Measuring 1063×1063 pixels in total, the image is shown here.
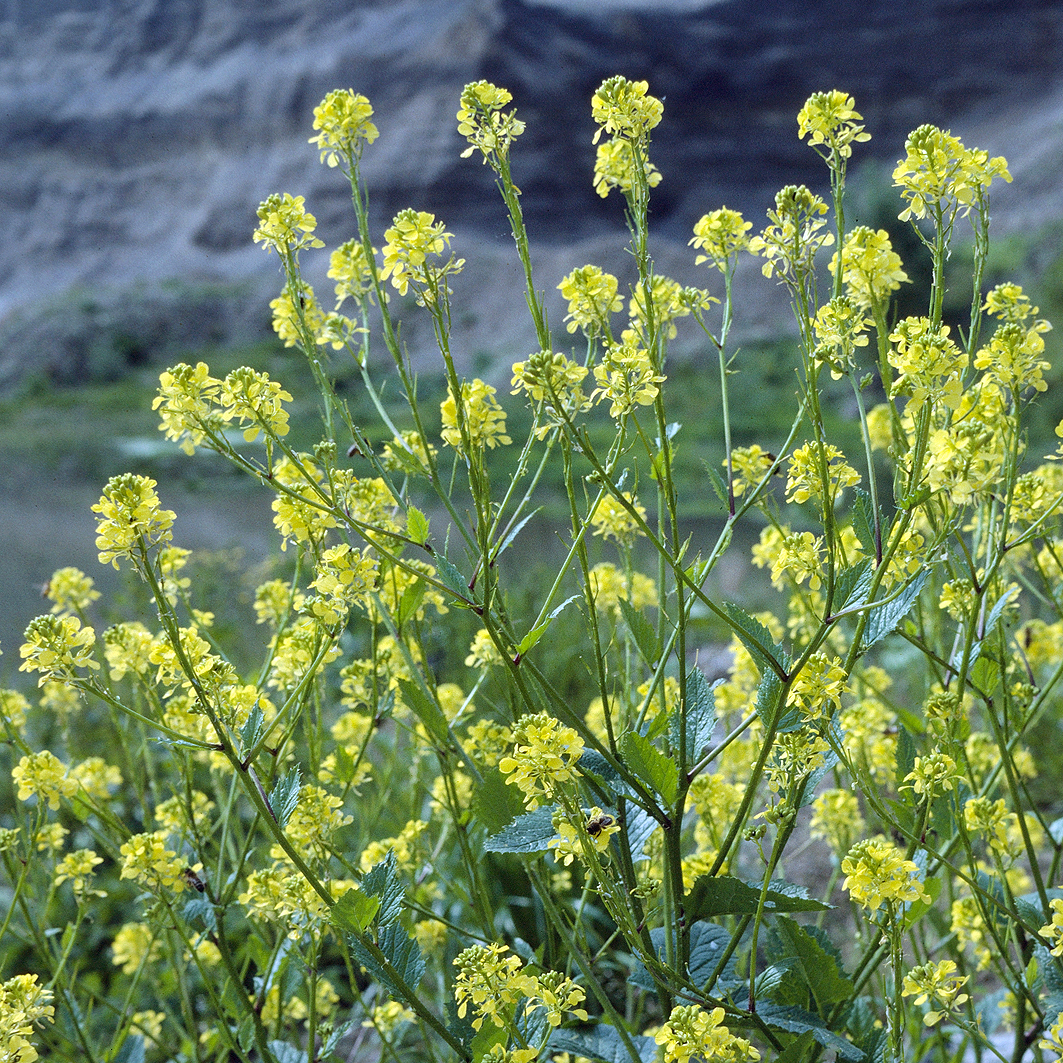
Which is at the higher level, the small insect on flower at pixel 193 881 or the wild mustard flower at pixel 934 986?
the small insect on flower at pixel 193 881

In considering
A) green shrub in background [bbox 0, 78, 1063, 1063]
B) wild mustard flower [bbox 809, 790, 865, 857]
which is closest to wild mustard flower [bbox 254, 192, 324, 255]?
green shrub in background [bbox 0, 78, 1063, 1063]

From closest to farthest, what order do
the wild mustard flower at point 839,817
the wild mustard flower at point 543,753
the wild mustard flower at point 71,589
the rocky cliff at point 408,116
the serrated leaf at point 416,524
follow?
the wild mustard flower at point 543,753 → the serrated leaf at point 416,524 → the wild mustard flower at point 839,817 → the wild mustard flower at point 71,589 → the rocky cliff at point 408,116

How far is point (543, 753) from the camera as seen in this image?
1.89ft

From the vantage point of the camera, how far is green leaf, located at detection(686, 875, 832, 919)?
625 mm

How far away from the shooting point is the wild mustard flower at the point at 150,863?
84 centimetres

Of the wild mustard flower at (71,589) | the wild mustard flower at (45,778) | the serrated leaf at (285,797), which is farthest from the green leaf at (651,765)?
the wild mustard flower at (71,589)

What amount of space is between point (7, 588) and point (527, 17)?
11359 millimetres

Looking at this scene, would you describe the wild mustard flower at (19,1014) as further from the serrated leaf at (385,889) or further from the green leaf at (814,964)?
the green leaf at (814,964)

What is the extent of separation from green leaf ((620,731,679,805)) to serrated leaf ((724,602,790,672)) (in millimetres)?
94

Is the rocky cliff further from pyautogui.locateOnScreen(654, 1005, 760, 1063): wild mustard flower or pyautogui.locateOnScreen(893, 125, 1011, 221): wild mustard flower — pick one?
pyautogui.locateOnScreen(654, 1005, 760, 1063): wild mustard flower

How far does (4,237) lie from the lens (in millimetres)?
13094

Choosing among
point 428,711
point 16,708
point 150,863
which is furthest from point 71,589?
point 428,711

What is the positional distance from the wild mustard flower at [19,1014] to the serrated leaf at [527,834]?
1.30ft

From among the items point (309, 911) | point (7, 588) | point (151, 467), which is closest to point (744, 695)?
point (309, 911)
